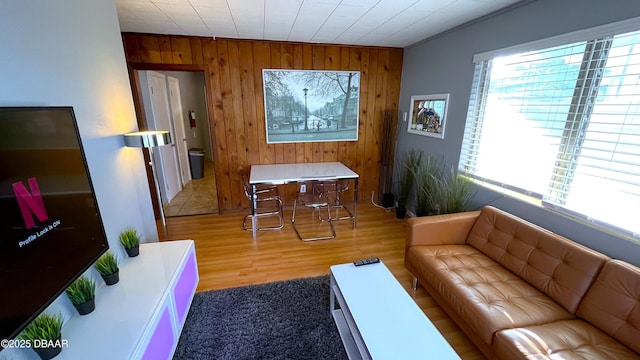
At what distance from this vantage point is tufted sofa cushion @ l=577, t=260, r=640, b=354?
4.34 feet

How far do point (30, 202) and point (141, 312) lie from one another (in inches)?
28.2

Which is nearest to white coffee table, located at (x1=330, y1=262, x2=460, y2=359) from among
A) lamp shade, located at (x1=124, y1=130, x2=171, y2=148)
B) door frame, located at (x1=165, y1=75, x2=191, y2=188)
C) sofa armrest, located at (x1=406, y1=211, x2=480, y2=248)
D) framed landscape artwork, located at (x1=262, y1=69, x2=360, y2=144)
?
sofa armrest, located at (x1=406, y1=211, x2=480, y2=248)

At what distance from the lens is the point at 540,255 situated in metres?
1.79

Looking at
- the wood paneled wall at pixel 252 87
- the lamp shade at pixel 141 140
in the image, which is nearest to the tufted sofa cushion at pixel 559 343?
the lamp shade at pixel 141 140

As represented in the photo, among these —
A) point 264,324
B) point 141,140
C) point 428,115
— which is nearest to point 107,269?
point 141,140

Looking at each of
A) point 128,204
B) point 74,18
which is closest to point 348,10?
point 74,18

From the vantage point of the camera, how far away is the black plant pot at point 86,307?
132cm

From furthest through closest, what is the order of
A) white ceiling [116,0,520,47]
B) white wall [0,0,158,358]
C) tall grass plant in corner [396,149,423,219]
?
tall grass plant in corner [396,149,423,219] → white ceiling [116,0,520,47] → white wall [0,0,158,358]

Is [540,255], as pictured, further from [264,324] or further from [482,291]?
[264,324]

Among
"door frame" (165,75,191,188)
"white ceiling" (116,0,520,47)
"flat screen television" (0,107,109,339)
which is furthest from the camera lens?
"door frame" (165,75,191,188)

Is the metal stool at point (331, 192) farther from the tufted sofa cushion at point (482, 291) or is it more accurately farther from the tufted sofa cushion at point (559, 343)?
the tufted sofa cushion at point (559, 343)

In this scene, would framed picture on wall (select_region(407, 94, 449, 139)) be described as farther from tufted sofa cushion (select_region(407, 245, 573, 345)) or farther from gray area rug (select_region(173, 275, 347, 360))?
gray area rug (select_region(173, 275, 347, 360))

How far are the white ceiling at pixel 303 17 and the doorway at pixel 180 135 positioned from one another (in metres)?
1.12

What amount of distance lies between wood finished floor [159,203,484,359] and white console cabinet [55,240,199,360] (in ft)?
2.12
